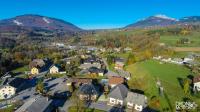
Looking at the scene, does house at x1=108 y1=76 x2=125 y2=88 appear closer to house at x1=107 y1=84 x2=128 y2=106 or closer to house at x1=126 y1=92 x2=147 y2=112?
house at x1=107 y1=84 x2=128 y2=106

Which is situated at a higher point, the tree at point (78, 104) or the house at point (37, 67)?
the house at point (37, 67)

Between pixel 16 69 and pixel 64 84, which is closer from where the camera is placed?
pixel 64 84

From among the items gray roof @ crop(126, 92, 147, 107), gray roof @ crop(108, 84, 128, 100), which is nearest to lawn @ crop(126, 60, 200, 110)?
gray roof @ crop(126, 92, 147, 107)

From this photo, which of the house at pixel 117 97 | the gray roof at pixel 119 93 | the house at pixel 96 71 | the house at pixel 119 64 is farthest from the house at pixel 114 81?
the house at pixel 119 64

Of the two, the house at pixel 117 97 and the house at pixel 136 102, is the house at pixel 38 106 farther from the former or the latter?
the house at pixel 136 102

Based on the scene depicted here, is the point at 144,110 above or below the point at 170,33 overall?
below

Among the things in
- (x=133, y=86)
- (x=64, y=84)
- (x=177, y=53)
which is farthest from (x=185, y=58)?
(x=64, y=84)

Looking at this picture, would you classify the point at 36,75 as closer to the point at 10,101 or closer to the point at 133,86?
the point at 10,101
